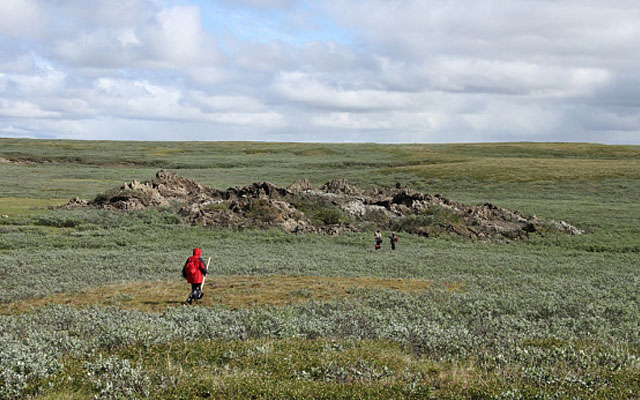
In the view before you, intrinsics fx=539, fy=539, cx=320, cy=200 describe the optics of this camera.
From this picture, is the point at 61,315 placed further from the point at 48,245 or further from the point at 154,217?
the point at 154,217

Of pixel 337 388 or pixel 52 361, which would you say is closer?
pixel 337 388

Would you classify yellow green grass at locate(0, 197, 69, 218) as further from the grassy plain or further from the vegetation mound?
the vegetation mound

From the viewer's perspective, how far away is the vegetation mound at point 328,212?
1420 inches

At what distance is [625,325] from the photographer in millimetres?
13023

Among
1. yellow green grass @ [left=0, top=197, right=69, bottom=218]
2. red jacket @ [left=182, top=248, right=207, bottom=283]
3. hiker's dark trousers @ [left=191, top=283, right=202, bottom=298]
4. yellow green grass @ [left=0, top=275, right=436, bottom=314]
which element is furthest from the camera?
yellow green grass @ [left=0, top=197, right=69, bottom=218]

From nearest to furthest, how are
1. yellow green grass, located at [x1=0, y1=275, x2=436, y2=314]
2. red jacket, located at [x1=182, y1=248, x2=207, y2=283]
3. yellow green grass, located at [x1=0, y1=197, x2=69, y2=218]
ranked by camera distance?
red jacket, located at [x1=182, y1=248, x2=207, y2=283] → yellow green grass, located at [x1=0, y1=275, x2=436, y2=314] → yellow green grass, located at [x1=0, y1=197, x2=69, y2=218]

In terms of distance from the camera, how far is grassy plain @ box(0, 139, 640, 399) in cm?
768

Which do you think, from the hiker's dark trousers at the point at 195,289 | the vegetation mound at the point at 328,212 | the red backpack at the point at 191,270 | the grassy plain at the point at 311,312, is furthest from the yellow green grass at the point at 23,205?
the red backpack at the point at 191,270

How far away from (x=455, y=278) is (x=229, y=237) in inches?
644

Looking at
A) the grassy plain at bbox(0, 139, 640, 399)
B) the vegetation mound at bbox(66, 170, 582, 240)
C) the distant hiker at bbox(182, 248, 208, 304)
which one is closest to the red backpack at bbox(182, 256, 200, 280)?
the distant hiker at bbox(182, 248, 208, 304)

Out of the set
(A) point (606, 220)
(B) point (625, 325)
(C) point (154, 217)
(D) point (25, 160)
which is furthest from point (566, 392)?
(D) point (25, 160)

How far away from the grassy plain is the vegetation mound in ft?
6.23

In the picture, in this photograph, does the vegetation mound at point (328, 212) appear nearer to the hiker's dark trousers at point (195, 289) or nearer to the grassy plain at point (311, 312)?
the grassy plain at point (311, 312)

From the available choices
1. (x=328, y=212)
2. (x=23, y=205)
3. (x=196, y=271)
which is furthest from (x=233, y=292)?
(x=23, y=205)
